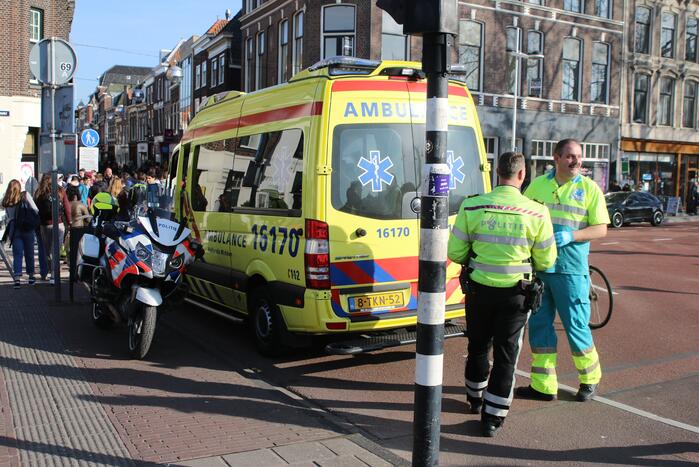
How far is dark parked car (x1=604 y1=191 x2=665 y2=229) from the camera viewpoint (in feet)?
81.8

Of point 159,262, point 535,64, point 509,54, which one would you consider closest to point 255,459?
point 159,262

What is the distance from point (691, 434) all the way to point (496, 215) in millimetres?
1952

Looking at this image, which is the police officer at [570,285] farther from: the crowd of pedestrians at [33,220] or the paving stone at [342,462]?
the crowd of pedestrians at [33,220]

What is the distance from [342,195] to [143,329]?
7.45 feet

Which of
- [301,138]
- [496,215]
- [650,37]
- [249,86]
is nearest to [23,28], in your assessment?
[249,86]

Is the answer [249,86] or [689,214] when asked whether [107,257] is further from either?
[689,214]

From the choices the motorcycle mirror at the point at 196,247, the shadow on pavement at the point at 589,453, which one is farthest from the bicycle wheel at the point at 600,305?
the motorcycle mirror at the point at 196,247

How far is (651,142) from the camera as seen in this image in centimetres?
3462

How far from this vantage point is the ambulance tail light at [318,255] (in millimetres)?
→ 5762

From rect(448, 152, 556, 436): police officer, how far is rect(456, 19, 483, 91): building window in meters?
24.2

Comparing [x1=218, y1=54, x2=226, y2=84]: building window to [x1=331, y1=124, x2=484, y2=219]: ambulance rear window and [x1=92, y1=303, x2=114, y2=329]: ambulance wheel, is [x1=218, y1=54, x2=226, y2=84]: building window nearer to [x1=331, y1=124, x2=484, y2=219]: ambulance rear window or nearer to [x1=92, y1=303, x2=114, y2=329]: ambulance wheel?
[x1=92, y1=303, x2=114, y2=329]: ambulance wheel

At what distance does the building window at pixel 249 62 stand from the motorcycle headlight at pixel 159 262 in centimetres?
2887

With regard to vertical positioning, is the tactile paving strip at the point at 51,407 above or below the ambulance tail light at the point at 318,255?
below

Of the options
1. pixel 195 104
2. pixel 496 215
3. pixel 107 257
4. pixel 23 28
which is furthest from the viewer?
pixel 195 104
